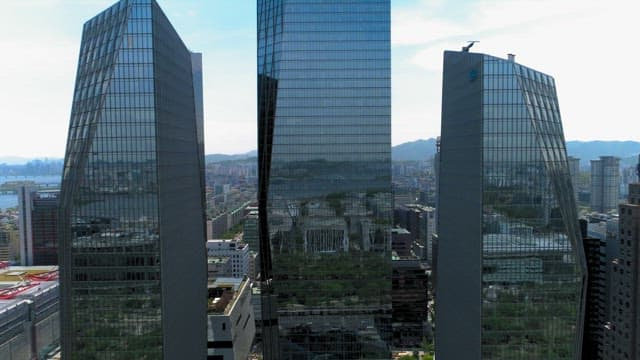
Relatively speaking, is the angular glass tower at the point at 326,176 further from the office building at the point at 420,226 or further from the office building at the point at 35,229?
the office building at the point at 35,229

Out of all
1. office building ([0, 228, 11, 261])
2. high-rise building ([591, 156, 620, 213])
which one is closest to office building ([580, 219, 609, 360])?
high-rise building ([591, 156, 620, 213])

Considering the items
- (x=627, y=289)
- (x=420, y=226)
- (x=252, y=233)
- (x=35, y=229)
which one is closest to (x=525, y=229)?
(x=627, y=289)

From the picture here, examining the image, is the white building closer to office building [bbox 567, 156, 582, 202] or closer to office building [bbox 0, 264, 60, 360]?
office building [bbox 0, 264, 60, 360]

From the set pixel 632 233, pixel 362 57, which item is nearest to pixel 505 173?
pixel 632 233

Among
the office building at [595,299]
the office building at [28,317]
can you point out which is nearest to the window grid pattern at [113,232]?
the office building at [28,317]

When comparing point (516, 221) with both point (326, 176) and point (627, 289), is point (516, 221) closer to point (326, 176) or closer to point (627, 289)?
point (627, 289)
